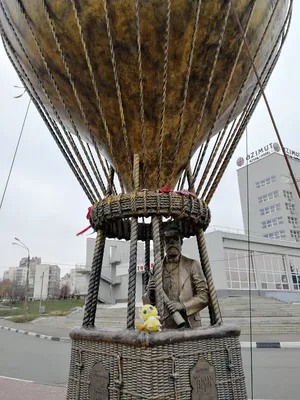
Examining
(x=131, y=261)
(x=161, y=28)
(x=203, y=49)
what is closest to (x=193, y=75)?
(x=203, y=49)

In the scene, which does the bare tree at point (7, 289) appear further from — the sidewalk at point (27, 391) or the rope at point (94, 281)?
the rope at point (94, 281)

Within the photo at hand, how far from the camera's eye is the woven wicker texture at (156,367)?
8.15 ft

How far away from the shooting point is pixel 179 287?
3375 mm

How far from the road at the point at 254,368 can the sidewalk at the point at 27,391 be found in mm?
420

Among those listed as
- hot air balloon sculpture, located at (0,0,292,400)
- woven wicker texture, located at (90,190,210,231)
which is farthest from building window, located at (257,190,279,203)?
woven wicker texture, located at (90,190,210,231)

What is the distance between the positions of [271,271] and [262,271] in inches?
51.3

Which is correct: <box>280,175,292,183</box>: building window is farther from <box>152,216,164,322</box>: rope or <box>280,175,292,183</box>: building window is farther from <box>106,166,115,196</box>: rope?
<box>152,216,164,322</box>: rope

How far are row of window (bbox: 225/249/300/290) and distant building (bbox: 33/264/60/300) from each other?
52.6 meters

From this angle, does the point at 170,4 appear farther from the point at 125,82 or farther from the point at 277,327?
the point at 277,327

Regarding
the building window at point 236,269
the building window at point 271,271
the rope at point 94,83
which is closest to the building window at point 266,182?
the building window at point 271,271

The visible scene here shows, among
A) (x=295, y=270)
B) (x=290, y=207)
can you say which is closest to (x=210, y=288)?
(x=295, y=270)

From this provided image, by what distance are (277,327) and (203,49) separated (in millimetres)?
15894

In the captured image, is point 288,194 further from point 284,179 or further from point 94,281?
point 94,281

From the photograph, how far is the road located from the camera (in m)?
5.94
